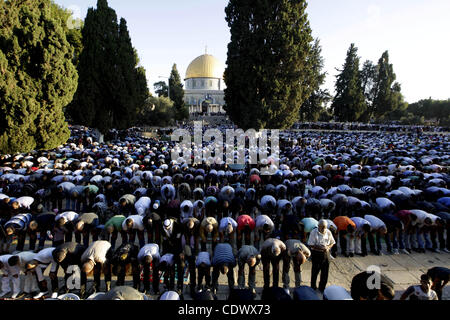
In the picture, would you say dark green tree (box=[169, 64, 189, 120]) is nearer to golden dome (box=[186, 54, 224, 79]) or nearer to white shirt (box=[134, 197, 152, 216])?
golden dome (box=[186, 54, 224, 79])

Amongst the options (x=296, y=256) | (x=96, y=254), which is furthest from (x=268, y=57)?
(x=96, y=254)

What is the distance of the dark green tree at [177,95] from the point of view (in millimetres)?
48472

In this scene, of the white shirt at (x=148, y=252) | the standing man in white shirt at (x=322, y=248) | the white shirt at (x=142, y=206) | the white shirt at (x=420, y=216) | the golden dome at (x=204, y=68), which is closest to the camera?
the white shirt at (x=148, y=252)

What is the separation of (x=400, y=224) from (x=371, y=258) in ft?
3.78

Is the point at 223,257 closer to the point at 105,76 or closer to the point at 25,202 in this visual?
the point at 25,202

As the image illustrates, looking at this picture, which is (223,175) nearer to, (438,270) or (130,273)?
(130,273)

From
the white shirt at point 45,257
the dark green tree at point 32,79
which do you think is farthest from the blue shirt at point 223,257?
the dark green tree at point 32,79

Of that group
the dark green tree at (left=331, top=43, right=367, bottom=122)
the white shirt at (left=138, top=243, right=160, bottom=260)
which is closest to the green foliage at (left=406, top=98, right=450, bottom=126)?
the dark green tree at (left=331, top=43, right=367, bottom=122)

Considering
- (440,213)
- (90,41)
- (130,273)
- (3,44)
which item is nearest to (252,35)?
(90,41)

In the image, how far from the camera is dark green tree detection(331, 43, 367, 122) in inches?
1544

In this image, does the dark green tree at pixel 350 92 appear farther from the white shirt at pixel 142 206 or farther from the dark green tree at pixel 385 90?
the white shirt at pixel 142 206

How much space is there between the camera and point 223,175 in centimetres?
1088

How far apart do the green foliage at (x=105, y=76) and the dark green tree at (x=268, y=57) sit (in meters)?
9.41

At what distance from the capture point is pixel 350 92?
3891 centimetres
